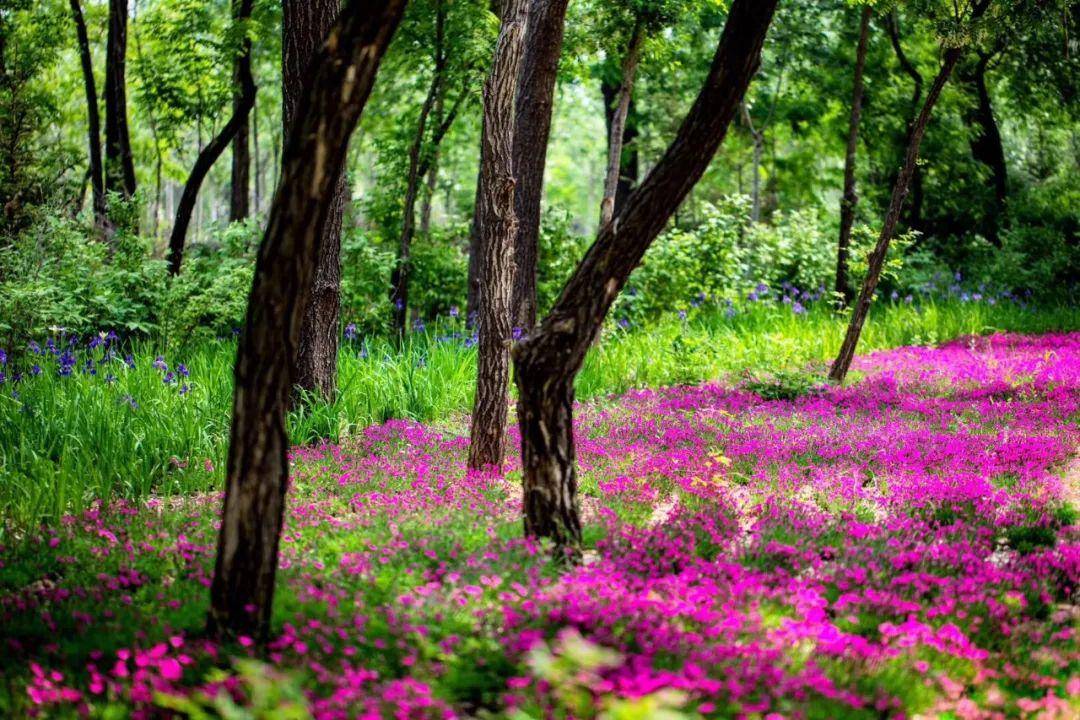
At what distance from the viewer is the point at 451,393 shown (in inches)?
379

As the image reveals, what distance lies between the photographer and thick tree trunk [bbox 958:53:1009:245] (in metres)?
19.9

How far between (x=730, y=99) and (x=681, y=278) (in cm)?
1056

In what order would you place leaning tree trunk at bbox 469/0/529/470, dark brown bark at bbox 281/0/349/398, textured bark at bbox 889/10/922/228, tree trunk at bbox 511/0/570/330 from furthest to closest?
textured bark at bbox 889/10/922/228
tree trunk at bbox 511/0/570/330
dark brown bark at bbox 281/0/349/398
leaning tree trunk at bbox 469/0/529/470

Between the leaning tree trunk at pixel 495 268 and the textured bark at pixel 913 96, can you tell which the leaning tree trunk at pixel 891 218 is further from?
the textured bark at pixel 913 96

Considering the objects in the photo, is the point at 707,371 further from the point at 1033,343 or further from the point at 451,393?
the point at 1033,343

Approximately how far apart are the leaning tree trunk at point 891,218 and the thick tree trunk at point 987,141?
404 inches

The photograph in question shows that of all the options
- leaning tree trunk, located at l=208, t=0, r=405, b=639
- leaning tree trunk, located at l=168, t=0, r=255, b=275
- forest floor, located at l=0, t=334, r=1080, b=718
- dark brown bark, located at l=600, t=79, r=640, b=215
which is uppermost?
dark brown bark, located at l=600, t=79, r=640, b=215

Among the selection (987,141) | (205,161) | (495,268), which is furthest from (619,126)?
(987,141)

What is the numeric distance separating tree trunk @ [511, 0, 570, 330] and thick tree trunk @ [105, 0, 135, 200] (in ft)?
28.3

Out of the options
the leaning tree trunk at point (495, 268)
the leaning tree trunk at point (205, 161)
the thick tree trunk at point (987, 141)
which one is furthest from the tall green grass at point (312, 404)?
the thick tree trunk at point (987, 141)

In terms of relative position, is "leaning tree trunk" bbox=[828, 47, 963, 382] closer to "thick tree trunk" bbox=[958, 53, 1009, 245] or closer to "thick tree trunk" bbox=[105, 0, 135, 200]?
"thick tree trunk" bbox=[958, 53, 1009, 245]

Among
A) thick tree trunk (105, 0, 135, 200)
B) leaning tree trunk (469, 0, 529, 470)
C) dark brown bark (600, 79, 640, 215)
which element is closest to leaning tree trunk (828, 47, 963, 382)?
leaning tree trunk (469, 0, 529, 470)

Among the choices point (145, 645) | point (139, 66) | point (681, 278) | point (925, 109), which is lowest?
point (145, 645)

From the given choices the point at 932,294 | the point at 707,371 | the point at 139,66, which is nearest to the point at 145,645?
the point at 707,371
